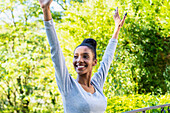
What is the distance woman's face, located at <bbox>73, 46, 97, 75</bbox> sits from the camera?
119 centimetres

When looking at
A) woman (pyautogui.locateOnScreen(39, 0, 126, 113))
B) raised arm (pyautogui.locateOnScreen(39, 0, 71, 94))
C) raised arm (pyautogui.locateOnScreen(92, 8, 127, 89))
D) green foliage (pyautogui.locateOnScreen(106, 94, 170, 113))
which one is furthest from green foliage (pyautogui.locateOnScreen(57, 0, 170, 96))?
raised arm (pyautogui.locateOnScreen(39, 0, 71, 94))

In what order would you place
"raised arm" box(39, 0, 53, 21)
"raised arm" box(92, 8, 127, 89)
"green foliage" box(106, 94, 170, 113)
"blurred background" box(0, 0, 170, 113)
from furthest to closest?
1. "blurred background" box(0, 0, 170, 113)
2. "green foliage" box(106, 94, 170, 113)
3. "raised arm" box(92, 8, 127, 89)
4. "raised arm" box(39, 0, 53, 21)

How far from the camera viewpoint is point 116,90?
5.84 meters

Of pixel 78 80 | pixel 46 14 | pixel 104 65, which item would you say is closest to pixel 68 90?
pixel 78 80

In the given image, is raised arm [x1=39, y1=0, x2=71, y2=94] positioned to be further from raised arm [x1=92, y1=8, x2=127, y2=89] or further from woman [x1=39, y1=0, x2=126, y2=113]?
raised arm [x1=92, y1=8, x2=127, y2=89]

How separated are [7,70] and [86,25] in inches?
150

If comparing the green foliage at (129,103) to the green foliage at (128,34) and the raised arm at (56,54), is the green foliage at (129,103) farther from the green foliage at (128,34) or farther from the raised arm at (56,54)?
the raised arm at (56,54)

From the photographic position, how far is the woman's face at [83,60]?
1.19 metres

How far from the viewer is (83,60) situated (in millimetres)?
1189

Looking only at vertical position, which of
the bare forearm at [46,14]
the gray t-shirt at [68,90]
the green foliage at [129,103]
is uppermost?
the bare forearm at [46,14]

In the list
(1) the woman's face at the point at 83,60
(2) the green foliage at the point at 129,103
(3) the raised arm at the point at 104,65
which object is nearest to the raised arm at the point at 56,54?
(1) the woman's face at the point at 83,60

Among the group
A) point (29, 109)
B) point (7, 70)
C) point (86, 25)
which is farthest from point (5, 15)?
point (86, 25)

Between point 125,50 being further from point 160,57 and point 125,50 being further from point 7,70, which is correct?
point 7,70

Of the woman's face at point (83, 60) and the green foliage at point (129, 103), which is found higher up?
the woman's face at point (83, 60)
